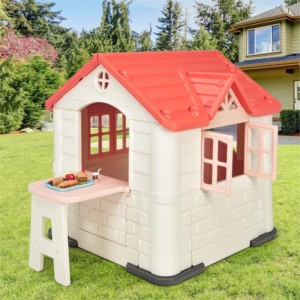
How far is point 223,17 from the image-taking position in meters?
27.9

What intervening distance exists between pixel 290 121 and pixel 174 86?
11157mm

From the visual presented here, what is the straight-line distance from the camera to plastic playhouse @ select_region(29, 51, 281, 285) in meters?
3.96

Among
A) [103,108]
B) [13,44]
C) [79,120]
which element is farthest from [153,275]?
[13,44]

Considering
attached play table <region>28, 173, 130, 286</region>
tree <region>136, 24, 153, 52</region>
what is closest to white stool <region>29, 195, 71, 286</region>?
attached play table <region>28, 173, 130, 286</region>

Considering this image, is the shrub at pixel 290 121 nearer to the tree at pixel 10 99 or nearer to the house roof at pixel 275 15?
the house roof at pixel 275 15

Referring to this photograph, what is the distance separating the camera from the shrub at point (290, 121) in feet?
47.8

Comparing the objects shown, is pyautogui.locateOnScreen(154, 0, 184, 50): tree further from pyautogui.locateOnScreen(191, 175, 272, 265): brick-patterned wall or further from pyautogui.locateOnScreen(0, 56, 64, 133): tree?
pyautogui.locateOnScreen(191, 175, 272, 265): brick-patterned wall

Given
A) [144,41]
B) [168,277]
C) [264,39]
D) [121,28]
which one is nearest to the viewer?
[168,277]

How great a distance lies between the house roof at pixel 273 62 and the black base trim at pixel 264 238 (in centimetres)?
1089

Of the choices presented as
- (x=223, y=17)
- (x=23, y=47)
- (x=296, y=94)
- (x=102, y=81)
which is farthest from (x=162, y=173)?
(x=223, y=17)

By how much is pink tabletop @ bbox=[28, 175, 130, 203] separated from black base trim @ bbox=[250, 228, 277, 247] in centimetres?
156

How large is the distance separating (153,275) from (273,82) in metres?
14.3

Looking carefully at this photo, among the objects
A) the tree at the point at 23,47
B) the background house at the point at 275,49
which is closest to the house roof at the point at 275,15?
the background house at the point at 275,49

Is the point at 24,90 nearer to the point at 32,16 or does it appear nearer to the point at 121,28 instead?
the point at 121,28
